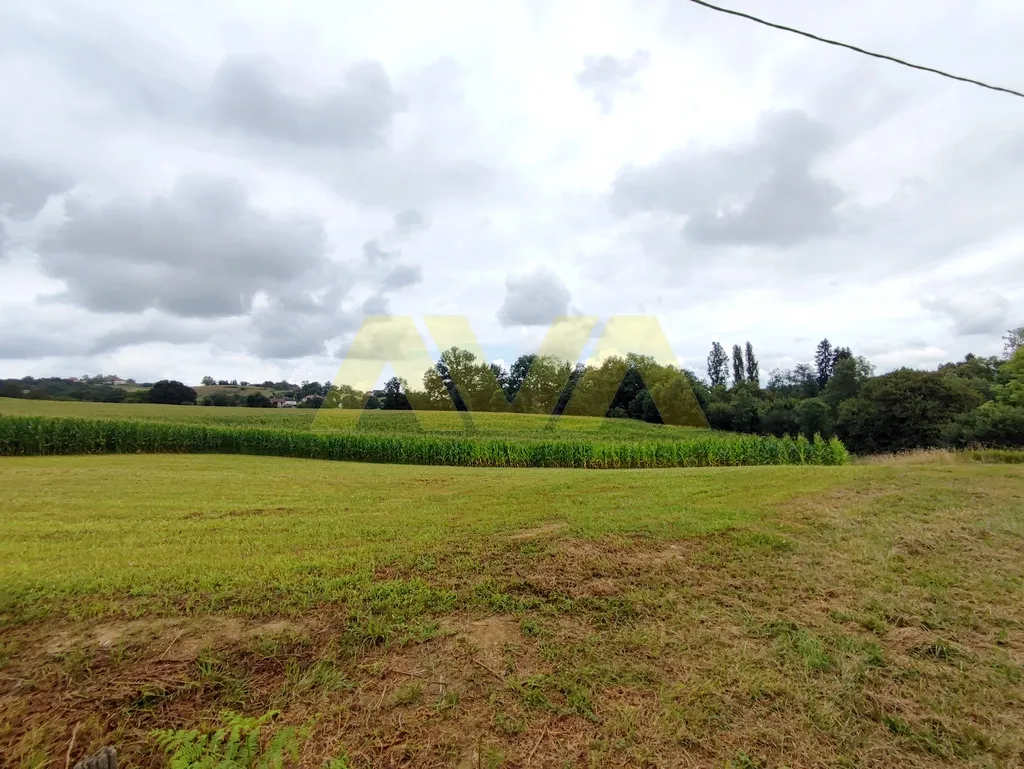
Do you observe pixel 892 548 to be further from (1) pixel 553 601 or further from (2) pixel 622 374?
(2) pixel 622 374

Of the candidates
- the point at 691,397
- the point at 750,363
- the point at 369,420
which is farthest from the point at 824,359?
→ the point at 369,420

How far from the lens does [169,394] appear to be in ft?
109

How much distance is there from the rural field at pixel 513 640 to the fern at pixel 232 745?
0.01m

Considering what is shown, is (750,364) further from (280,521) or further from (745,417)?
(280,521)

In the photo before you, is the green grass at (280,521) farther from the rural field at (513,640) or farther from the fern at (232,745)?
the fern at (232,745)

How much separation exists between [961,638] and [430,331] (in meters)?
13.8

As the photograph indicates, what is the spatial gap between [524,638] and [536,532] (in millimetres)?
2204

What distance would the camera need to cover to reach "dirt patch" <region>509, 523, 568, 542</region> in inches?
190

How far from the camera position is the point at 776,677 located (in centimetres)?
249

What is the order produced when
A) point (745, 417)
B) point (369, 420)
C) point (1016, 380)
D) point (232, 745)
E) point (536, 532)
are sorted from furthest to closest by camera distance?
point (745, 417), point (369, 420), point (1016, 380), point (536, 532), point (232, 745)

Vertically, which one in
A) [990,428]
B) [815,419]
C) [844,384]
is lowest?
[990,428]

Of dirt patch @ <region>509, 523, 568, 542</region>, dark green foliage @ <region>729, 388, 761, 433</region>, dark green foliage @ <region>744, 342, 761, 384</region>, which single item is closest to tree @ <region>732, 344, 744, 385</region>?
dark green foliage @ <region>744, 342, 761, 384</region>

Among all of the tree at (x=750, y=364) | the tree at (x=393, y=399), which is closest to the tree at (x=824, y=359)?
the tree at (x=750, y=364)

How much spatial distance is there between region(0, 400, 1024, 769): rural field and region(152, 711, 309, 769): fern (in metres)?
0.01
